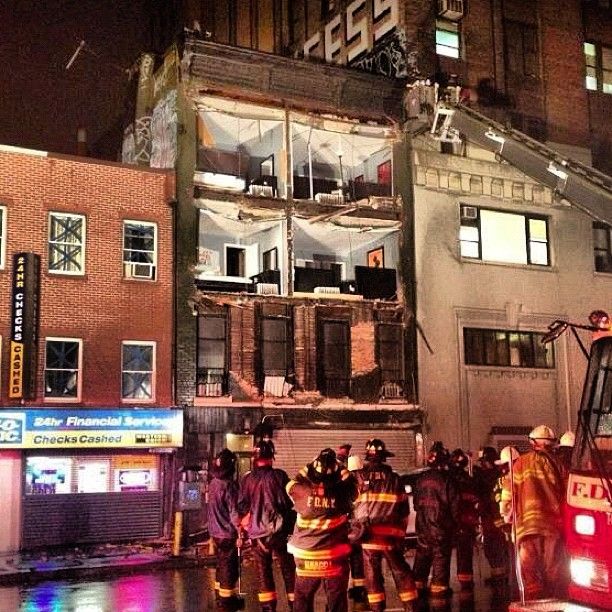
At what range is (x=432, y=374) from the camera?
25.6 m

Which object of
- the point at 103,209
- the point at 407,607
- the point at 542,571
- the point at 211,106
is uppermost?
the point at 211,106

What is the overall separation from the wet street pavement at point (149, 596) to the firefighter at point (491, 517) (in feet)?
1.20

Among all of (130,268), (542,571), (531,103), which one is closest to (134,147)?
(130,268)

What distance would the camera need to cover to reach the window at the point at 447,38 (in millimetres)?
28250

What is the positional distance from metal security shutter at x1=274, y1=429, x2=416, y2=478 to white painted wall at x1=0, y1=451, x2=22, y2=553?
629 cm

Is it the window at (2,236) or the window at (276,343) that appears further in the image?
the window at (276,343)

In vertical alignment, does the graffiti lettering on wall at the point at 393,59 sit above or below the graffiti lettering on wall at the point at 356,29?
below

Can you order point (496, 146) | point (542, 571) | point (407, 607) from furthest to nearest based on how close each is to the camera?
point (496, 146) → point (407, 607) → point (542, 571)

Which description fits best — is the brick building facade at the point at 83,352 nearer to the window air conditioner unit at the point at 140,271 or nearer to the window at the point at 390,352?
the window air conditioner unit at the point at 140,271

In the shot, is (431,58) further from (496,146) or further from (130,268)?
(130,268)

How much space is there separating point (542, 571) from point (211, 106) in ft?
59.9

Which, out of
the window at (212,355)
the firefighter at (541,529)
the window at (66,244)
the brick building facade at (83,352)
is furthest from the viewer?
the window at (212,355)

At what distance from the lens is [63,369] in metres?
21.2

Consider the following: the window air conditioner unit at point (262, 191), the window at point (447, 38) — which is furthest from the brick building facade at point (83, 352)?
the window at point (447, 38)
